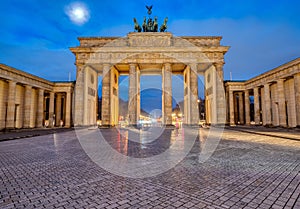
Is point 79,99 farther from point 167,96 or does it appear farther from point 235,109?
point 235,109

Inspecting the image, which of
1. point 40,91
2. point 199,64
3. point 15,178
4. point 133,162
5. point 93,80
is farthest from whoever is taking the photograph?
point 93,80

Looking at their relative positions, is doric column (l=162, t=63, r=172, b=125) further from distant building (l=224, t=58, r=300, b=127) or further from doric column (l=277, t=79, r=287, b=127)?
doric column (l=277, t=79, r=287, b=127)

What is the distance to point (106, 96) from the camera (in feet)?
105

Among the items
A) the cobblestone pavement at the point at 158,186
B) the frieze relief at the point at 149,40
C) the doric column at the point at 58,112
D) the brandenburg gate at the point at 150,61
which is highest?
the frieze relief at the point at 149,40

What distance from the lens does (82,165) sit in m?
6.25

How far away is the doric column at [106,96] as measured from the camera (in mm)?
31734

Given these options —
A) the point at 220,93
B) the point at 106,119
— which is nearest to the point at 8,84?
the point at 106,119

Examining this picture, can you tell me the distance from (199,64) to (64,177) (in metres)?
32.6

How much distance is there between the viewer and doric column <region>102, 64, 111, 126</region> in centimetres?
3173

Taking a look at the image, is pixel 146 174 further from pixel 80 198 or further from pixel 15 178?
pixel 15 178

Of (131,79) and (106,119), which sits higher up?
(131,79)

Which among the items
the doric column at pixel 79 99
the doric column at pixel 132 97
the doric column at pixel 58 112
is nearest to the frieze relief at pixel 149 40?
the doric column at pixel 132 97

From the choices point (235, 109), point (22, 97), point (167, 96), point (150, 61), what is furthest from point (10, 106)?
point (235, 109)

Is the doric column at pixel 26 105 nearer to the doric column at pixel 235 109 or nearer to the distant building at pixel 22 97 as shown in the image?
the distant building at pixel 22 97
